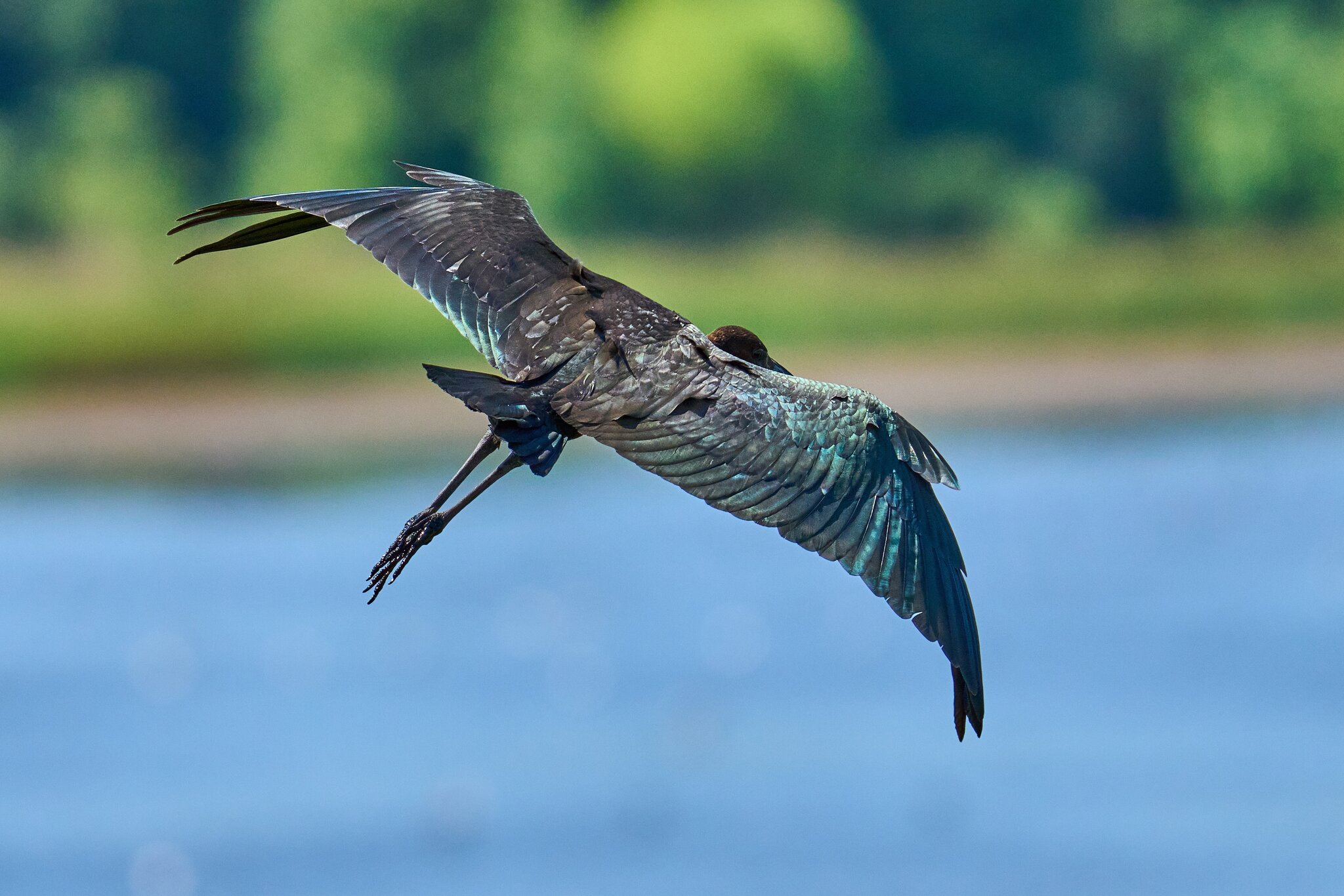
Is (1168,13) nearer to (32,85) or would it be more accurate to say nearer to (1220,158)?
(1220,158)

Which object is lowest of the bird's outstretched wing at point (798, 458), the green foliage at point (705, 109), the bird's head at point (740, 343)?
the bird's outstretched wing at point (798, 458)

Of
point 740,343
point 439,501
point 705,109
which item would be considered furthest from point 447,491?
Result: point 705,109

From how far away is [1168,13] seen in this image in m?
31.2

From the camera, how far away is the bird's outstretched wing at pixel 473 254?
13.6 feet

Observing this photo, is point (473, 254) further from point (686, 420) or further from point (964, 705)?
point (964, 705)

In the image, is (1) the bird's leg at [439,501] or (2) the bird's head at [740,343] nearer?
(1) the bird's leg at [439,501]

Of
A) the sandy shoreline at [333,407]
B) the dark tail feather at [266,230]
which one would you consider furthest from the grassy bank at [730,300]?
the dark tail feather at [266,230]

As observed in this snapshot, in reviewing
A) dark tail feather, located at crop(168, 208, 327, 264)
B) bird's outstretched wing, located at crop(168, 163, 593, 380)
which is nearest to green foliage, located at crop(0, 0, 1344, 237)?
dark tail feather, located at crop(168, 208, 327, 264)

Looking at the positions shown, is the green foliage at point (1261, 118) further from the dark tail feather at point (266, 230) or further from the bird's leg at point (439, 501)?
the bird's leg at point (439, 501)

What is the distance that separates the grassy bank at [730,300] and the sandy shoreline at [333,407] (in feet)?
0.97

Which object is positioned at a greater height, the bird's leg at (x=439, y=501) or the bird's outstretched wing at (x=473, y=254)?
the bird's outstretched wing at (x=473, y=254)

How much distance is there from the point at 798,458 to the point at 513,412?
51 centimetres

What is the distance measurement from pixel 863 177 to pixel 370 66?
6.37 meters

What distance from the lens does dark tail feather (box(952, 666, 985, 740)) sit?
4.01 meters
